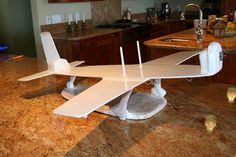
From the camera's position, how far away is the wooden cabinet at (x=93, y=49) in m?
3.72

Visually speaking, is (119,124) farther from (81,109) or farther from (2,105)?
(2,105)

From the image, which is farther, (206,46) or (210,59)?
(206,46)

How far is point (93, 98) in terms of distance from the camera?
0.98 meters

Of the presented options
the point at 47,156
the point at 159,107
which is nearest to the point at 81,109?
the point at 47,156

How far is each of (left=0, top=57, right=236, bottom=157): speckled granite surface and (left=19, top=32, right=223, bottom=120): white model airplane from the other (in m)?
0.05

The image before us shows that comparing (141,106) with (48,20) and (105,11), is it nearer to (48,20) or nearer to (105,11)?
(48,20)

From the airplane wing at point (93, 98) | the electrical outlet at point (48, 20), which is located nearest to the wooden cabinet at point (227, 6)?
the electrical outlet at point (48, 20)

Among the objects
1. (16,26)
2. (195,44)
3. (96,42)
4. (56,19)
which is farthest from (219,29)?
(16,26)

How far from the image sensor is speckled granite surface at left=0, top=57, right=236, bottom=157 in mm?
934

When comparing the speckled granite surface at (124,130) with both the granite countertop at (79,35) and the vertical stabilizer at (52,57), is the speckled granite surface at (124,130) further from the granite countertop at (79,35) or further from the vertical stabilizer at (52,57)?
the granite countertop at (79,35)

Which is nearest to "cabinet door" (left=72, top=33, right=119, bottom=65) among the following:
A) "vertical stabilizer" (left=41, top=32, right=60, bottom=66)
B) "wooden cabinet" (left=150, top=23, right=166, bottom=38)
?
"wooden cabinet" (left=150, top=23, right=166, bottom=38)

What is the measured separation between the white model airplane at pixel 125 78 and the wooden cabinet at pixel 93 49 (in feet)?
7.57

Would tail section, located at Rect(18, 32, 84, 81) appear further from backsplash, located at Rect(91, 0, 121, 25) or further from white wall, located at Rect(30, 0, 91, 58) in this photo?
backsplash, located at Rect(91, 0, 121, 25)

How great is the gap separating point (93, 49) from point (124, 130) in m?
2.96
